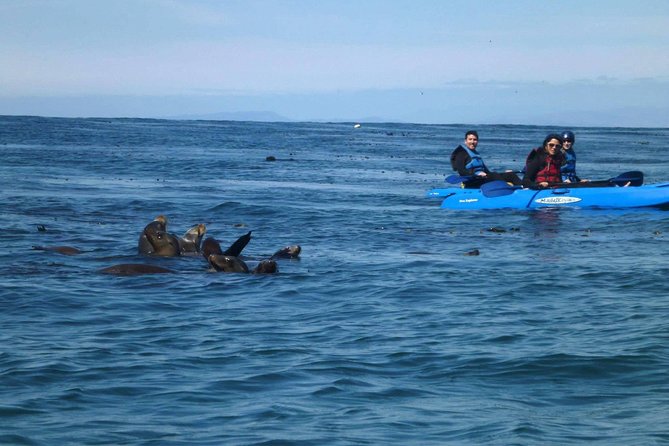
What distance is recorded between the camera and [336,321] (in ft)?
34.5

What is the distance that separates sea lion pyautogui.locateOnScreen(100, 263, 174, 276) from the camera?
12.9m

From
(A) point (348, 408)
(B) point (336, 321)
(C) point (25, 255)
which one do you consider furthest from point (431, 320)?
(C) point (25, 255)

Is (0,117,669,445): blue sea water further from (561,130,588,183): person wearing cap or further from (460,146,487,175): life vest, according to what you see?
(460,146,487,175): life vest

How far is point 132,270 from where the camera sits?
1293 cm

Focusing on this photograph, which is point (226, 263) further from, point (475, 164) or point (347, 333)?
point (475, 164)

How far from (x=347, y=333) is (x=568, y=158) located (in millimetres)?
13365

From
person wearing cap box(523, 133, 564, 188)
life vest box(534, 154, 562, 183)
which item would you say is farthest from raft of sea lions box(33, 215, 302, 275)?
life vest box(534, 154, 562, 183)

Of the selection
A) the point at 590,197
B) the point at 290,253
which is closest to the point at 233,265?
the point at 290,253

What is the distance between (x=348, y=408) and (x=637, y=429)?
194 cm

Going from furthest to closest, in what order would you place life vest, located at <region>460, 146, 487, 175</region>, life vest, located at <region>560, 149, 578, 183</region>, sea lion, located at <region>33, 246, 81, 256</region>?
life vest, located at <region>460, 146, 487, 175</region>
life vest, located at <region>560, 149, 578, 183</region>
sea lion, located at <region>33, 246, 81, 256</region>

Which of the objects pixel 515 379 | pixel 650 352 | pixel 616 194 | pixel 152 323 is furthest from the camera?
pixel 616 194

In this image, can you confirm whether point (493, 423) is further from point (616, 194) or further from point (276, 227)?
point (616, 194)

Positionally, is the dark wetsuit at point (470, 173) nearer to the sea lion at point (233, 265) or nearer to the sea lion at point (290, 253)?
the sea lion at point (290, 253)

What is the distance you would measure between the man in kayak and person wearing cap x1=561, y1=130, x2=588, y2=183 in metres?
1.09
